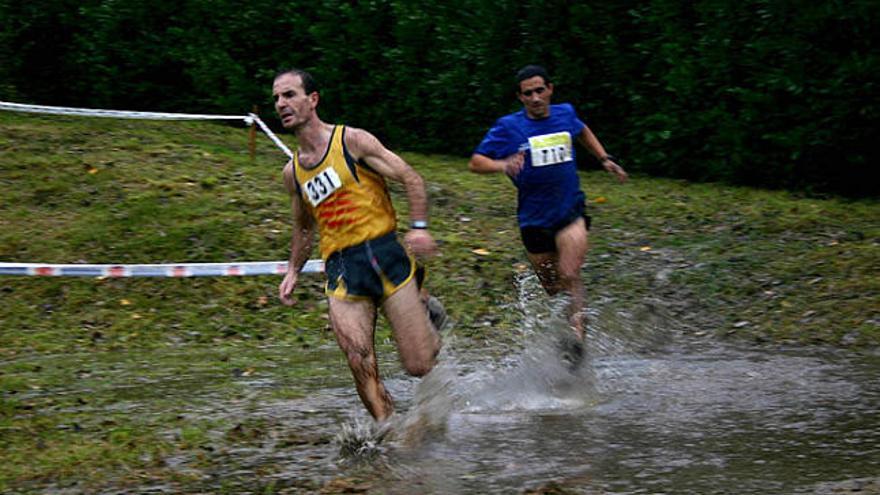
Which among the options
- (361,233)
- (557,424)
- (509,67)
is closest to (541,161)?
(557,424)

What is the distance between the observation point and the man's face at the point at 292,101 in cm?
764

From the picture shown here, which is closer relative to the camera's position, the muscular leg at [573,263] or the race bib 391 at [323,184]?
the race bib 391 at [323,184]

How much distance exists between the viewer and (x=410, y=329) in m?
7.62

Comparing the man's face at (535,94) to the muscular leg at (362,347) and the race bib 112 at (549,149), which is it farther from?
the muscular leg at (362,347)

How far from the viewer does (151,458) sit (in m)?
7.70

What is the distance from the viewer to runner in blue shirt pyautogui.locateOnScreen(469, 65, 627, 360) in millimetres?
9680

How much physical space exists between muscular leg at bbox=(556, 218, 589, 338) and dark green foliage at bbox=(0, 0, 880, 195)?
18.3ft

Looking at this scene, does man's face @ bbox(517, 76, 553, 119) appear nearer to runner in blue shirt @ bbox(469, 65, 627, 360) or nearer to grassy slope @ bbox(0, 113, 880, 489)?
runner in blue shirt @ bbox(469, 65, 627, 360)

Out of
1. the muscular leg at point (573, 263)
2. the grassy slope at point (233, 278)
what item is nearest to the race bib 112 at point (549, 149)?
the muscular leg at point (573, 263)

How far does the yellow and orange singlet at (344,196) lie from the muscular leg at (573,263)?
2287 mm

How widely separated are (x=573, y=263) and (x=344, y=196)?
2.53 m

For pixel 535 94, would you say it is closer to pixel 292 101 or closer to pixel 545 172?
pixel 545 172

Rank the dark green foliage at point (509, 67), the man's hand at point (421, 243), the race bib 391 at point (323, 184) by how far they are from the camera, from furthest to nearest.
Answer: the dark green foliage at point (509, 67) → the race bib 391 at point (323, 184) → the man's hand at point (421, 243)

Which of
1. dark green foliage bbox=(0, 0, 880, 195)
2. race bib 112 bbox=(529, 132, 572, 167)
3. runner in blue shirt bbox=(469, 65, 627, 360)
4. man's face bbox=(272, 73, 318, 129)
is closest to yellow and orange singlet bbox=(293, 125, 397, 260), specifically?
man's face bbox=(272, 73, 318, 129)
